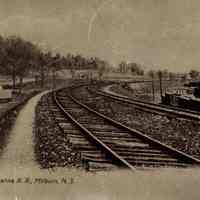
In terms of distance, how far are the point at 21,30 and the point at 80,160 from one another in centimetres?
362

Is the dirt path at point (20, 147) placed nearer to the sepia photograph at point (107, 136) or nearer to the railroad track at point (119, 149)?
the sepia photograph at point (107, 136)

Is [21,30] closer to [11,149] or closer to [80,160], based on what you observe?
[11,149]

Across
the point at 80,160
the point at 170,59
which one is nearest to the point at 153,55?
the point at 170,59

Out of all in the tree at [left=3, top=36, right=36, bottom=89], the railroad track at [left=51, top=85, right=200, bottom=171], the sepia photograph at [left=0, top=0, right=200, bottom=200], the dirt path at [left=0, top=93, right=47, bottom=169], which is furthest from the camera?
the tree at [left=3, top=36, right=36, bottom=89]

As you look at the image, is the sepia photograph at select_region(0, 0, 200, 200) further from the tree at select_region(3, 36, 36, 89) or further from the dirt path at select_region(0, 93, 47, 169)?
the tree at select_region(3, 36, 36, 89)

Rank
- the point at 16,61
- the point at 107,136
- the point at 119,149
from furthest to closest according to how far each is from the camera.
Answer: the point at 16,61, the point at 107,136, the point at 119,149

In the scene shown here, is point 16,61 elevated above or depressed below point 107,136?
above

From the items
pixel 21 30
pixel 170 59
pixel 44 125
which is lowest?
pixel 44 125

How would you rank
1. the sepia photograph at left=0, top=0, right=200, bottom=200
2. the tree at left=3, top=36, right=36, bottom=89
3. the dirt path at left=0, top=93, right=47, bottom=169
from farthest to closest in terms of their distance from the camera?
the tree at left=3, top=36, right=36, bottom=89, the dirt path at left=0, top=93, right=47, bottom=169, the sepia photograph at left=0, top=0, right=200, bottom=200

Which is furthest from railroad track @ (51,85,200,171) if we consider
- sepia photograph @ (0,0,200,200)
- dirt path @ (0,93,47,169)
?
dirt path @ (0,93,47,169)

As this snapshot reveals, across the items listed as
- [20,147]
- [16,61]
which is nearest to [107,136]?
[20,147]

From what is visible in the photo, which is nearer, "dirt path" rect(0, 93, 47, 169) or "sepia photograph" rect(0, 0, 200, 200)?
"sepia photograph" rect(0, 0, 200, 200)

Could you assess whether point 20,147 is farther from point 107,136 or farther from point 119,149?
point 107,136

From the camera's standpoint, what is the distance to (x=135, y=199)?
4.55 meters
